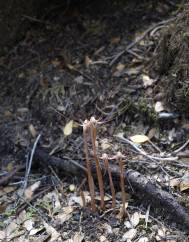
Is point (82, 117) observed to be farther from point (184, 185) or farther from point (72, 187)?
point (184, 185)

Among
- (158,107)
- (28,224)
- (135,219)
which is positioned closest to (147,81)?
(158,107)

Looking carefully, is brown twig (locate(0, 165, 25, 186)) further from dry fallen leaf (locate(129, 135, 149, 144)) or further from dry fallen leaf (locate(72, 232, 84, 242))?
dry fallen leaf (locate(129, 135, 149, 144))

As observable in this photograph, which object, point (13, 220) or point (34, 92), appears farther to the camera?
point (34, 92)

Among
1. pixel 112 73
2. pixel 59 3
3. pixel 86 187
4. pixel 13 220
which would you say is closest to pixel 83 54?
pixel 112 73

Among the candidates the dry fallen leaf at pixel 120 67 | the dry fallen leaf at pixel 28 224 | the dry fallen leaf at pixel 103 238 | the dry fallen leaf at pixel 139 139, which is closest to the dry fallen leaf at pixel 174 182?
the dry fallen leaf at pixel 139 139

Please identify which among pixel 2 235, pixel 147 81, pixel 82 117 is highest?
pixel 147 81

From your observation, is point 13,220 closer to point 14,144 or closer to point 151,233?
point 14,144

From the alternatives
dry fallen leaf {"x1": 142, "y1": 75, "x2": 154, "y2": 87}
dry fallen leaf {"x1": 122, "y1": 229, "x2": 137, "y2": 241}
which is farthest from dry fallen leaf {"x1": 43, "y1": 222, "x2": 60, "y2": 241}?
dry fallen leaf {"x1": 142, "y1": 75, "x2": 154, "y2": 87}
